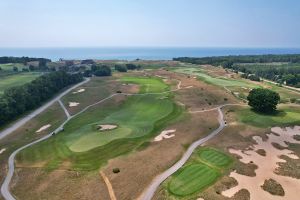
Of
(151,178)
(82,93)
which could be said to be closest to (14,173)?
(151,178)

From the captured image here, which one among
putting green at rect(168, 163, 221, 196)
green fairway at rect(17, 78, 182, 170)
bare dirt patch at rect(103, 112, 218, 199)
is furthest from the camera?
green fairway at rect(17, 78, 182, 170)

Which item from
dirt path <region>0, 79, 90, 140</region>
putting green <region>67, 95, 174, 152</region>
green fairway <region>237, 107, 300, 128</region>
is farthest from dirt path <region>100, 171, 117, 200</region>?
green fairway <region>237, 107, 300, 128</region>

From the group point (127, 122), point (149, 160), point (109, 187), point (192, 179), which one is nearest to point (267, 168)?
point (192, 179)

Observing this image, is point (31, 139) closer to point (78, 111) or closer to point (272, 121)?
point (78, 111)

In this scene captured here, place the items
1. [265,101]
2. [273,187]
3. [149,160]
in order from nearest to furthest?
[273,187]
[149,160]
[265,101]

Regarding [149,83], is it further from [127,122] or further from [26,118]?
[26,118]

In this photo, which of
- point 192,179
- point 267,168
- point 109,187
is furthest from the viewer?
point 267,168

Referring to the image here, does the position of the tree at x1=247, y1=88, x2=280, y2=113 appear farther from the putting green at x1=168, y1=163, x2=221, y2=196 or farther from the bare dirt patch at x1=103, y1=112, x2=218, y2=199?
the putting green at x1=168, y1=163, x2=221, y2=196

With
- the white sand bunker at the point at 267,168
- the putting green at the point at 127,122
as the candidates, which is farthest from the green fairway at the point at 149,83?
the white sand bunker at the point at 267,168
